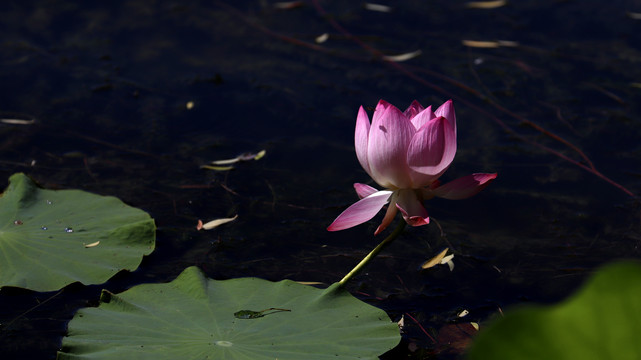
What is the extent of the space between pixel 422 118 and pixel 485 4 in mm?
2139

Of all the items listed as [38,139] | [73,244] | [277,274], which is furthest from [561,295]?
[38,139]

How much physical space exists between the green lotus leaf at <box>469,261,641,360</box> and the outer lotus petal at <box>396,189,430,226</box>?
614mm

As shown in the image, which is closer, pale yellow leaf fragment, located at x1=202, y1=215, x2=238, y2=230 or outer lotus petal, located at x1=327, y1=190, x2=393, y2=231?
outer lotus petal, located at x1=327, y1=190, x2=393, y2=231

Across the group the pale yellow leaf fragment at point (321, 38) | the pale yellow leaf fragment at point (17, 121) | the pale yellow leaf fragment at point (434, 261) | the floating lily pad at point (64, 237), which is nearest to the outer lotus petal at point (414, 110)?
the pale yellow leaf fragment at point (434, 261)

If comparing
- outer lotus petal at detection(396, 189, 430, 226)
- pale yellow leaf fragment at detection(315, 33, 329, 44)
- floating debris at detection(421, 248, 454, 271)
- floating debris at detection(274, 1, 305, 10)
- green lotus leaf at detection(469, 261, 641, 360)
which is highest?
green lotus leaf at detection(469, 261, 641, 360)

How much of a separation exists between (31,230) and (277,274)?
55 centimetres

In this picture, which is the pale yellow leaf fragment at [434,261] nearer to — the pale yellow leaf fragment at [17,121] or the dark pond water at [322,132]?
the dark pond water at [322,132]

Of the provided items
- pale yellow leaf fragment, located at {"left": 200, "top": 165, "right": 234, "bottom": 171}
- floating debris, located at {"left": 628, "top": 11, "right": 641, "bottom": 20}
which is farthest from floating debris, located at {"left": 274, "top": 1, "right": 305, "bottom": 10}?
floating debris, located at {"left": 628, "top": 11, "right": 641, "bottom": 20}

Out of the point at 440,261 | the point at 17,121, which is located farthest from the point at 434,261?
the point at 17,121

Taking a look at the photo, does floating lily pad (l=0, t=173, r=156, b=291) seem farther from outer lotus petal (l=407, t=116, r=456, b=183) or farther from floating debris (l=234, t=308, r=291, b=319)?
outer lotus petal (l=407, t=116, r=456, b=183)

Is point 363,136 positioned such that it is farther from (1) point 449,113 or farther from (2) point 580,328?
(2) point 580,328

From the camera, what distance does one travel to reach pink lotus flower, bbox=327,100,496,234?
1056 mm

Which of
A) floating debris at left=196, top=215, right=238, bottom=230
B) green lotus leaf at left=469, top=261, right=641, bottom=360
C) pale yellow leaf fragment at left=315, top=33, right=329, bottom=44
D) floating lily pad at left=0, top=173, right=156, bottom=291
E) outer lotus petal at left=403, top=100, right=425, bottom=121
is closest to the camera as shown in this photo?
green lotus leaf at left=469, top=261, right=641, bottom=360

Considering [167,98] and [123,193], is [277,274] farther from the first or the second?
[167,98]
